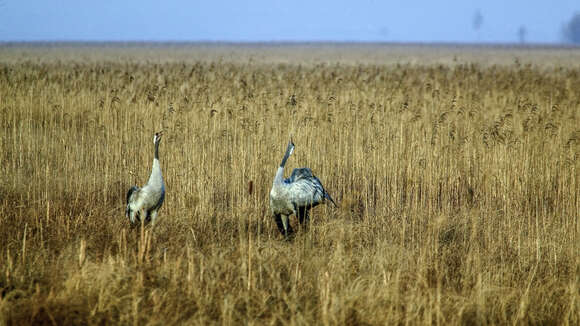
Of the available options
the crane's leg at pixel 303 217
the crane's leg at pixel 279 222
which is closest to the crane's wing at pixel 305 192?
the crane's leg at pixel 303 217

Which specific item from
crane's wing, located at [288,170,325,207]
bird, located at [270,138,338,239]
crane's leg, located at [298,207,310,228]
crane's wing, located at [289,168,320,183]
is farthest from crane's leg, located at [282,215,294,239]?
crane's wing, located at [289,168,320,183]

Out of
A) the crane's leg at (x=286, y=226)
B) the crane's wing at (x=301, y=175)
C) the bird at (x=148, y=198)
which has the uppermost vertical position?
the crane's wing at (x=301, y=175)

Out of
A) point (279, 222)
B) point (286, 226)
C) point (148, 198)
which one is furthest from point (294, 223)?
point (148, 198)

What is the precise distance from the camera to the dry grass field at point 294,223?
437 centimetres

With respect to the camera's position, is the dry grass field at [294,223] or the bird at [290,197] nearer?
the dry grass field at [294,223]

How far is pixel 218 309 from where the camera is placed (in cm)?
433

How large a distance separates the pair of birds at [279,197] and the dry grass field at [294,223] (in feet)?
0.72

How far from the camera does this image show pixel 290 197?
6.08m

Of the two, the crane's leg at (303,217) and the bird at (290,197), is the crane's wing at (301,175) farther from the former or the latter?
the crane's leg at (303,217)

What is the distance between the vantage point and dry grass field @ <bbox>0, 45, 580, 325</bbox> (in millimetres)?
4367

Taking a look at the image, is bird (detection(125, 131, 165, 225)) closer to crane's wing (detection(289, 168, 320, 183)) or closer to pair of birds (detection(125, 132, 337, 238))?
pair of birds (detection(125, 132, 337, 238))

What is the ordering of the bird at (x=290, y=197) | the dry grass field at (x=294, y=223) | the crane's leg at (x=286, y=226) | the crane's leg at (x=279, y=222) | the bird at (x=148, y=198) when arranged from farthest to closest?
the crane's leg at (x=279, y=222)
the crane's leg at (x=286, y=226)
the bird at (x=290, y=197)
the bird at (x=148, y=198)
the dry grass field at (x=294, y=223)

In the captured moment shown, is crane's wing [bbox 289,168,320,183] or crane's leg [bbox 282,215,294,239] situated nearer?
crane's leg [bbox 282,215,294,239]

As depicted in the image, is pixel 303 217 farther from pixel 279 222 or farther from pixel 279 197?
pixel 279 197
